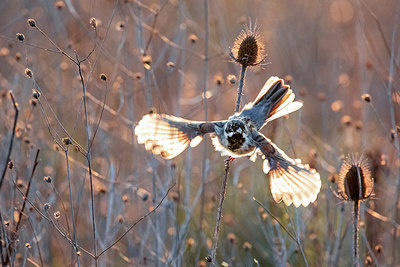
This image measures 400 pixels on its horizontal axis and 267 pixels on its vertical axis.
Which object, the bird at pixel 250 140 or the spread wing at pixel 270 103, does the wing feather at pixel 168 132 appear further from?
the spread wing at pixel 270 103

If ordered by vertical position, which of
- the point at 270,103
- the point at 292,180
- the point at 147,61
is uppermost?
the point at 147,61

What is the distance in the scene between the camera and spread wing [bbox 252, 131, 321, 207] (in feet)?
6.13

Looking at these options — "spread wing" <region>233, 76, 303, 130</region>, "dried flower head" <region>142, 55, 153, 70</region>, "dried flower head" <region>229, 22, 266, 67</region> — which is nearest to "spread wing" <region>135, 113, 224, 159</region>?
"spread wing" <region>233, 76, 303, 130</region>

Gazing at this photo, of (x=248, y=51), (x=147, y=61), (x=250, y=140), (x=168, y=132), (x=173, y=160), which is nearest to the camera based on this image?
(x=250, y=140)

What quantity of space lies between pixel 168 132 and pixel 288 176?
42 centimetres

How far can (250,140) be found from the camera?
1.86 meters

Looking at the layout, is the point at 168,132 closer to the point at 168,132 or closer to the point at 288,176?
the point at 168,132

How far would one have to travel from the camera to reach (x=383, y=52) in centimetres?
629

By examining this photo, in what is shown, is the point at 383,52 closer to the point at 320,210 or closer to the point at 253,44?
the point at 320,210

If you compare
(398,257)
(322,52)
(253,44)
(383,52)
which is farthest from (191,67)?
(253,44)

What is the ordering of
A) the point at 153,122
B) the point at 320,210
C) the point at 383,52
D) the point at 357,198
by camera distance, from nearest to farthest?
the point at 153,122 → the point at 357,198 → the point at 320,210 → the point at 383,52

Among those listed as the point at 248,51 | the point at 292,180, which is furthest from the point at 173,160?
the point at 292,180

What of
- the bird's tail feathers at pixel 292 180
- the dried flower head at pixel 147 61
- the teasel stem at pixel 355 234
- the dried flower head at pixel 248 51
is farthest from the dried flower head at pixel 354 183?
the dried flower head at pixel 147 61

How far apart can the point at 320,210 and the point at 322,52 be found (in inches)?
118
